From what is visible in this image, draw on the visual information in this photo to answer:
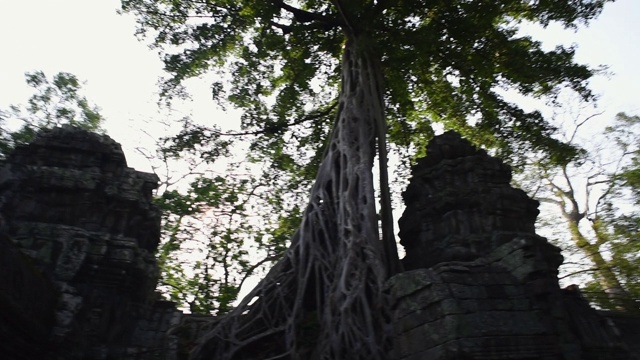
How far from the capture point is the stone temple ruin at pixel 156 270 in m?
3.82

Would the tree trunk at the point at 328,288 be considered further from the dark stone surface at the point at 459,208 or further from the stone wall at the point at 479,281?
the dark stone surface at the point at 459,208

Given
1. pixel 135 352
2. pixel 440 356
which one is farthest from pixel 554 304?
pixel 135 352

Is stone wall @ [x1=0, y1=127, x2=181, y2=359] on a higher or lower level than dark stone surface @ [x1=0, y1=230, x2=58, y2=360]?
higher

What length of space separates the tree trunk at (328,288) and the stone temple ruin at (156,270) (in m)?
0.45

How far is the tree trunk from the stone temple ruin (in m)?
0.45

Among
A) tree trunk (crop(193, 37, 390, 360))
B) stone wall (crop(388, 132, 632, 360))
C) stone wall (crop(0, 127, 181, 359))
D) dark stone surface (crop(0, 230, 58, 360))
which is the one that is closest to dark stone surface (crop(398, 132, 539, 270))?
stone wall (crop(388, 132, 632, 360))

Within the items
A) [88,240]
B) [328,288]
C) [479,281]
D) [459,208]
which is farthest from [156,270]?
[479,281]

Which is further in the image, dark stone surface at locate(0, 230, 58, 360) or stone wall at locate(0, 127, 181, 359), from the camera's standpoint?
stone wall at locate(0, 127, 181, 359)

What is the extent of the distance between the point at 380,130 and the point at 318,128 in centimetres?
356

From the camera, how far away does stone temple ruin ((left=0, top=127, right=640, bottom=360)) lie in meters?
3.82

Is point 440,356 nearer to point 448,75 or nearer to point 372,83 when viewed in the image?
point 372,83

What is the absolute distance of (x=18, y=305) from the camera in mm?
3885

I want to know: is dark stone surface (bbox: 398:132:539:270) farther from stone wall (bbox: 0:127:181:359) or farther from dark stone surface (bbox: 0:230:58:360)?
dark stone surface (bbox: 0:230:58:360)

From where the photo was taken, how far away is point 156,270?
6.08 meters
